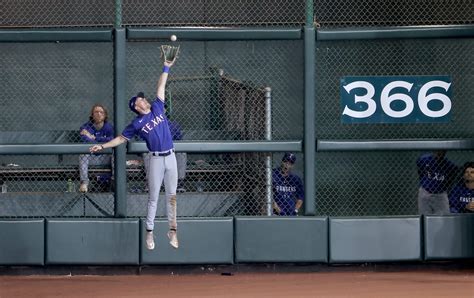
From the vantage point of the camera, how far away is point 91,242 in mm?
11570

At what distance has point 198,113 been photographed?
1539 cm

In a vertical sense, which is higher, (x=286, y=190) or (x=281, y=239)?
(x=286, y=190)

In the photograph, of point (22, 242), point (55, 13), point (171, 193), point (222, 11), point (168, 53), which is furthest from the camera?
point (222, 11)

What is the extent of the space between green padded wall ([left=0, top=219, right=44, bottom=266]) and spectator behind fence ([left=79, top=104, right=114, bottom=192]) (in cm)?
75

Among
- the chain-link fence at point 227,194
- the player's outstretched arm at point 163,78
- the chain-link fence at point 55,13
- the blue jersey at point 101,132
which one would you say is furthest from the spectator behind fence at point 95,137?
the chain-link fence at point 55,13

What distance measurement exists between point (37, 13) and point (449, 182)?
692 centimetres

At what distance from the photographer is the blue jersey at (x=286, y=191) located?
12211mm

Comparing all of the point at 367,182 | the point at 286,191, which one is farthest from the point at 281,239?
the point at 367,182

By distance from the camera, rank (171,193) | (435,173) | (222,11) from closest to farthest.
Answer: (171,193) → (435,173) → (222,11)

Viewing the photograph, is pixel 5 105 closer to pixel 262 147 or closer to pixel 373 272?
pixel 262 147

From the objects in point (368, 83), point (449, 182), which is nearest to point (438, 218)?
point (449, 182)

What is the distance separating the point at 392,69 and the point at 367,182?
1.84 m

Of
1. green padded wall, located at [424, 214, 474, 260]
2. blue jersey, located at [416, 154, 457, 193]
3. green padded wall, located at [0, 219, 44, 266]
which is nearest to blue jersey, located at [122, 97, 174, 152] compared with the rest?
green padded wall, located at [0, 219, 44, 266]

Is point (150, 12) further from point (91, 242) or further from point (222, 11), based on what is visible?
point (91, 242)
